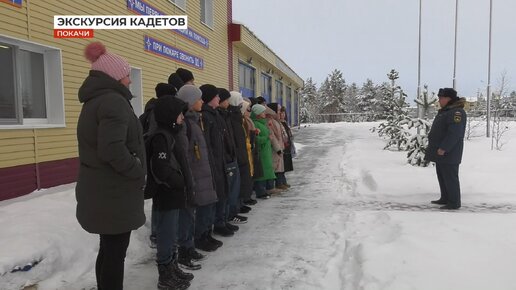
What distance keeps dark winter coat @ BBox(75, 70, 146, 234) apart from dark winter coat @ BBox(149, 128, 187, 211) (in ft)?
1.99

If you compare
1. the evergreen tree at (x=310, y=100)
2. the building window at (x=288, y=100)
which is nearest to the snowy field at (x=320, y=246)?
the building window at (x=288, y=100)

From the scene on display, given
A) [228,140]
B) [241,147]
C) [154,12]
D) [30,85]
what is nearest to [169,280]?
[228,140]

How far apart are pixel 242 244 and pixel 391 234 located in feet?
5.83

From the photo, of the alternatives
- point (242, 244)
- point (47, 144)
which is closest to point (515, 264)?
point (242, 244)

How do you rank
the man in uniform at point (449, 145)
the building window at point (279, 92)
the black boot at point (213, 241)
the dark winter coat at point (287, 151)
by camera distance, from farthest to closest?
the building window at point (279, 92) → the dark winter coat at point (287, 151) → the man in uniform at point (449, 145) → the black boot at point (213, 241)

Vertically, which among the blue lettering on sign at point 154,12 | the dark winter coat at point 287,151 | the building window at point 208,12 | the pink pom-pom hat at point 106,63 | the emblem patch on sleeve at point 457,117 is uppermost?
the building window at point 208,12

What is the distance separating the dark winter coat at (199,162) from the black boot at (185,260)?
0.52 m

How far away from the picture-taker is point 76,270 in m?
4.01

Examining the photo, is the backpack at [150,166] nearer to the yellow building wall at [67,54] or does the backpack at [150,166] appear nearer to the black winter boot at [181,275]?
the black winter boot at [181,275]

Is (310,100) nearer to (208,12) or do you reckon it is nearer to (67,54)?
(208,12)

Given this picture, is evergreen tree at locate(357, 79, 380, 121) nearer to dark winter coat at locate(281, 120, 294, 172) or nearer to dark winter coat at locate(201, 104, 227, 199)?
dark winter coat at locate(281, 120, 294, 172)

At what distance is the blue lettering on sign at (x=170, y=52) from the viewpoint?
10.2 metres
